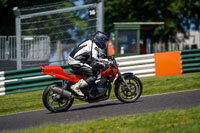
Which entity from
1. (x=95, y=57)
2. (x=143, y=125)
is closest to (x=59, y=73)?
(x=95, y=57)

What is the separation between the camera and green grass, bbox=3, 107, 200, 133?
18.0 feet

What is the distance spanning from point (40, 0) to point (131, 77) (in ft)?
50.5

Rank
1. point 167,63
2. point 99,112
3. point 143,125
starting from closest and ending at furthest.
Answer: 1. point 143,125
2. point 99,112
3. point 167,63

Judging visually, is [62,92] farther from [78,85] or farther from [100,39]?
[100,39]

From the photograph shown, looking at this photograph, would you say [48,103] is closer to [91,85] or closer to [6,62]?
[91,85]

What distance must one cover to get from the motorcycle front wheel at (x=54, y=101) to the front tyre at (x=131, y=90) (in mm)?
1253

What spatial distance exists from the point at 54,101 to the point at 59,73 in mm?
695

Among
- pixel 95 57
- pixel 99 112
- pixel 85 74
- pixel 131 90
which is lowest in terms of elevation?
pixel 99 112

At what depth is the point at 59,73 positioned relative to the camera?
8211 mm

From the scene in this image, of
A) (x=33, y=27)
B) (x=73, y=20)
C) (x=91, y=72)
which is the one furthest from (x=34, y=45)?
(x=91, y=72)

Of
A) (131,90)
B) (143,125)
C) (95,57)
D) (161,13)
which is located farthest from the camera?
(161,13)

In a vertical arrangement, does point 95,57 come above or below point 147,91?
above

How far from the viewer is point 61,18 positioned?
13.9m

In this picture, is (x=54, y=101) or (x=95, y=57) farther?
(x=54, y=101)
